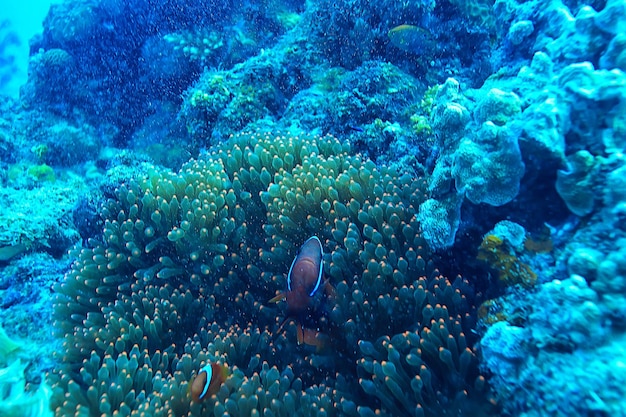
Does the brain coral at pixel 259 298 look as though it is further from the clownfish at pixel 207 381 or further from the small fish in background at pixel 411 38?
the small fish in background at pixel 411 38

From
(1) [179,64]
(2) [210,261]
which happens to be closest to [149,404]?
(2) [210,261]

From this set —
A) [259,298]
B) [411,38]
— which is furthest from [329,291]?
[411,38]

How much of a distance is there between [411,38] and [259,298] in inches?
163

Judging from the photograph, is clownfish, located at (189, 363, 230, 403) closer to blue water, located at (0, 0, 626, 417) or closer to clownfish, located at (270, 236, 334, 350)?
blue water, located at (0, 0, 626, 417)

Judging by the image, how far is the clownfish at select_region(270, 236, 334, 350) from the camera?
9.81 feet

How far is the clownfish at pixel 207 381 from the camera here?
2865 millimetres

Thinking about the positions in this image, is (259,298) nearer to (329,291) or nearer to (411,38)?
(329,291)

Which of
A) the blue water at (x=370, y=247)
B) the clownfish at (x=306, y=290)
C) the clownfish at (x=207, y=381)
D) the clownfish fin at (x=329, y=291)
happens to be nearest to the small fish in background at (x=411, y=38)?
the blue water at (x=370, y=247)

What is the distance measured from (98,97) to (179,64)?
2138mm

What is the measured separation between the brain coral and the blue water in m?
0.02

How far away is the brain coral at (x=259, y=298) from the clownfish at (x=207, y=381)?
6 cm

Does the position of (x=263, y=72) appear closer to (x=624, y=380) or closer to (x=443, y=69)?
(x=443, y=69)

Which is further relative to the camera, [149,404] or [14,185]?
[14,185]

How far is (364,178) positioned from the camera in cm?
382
